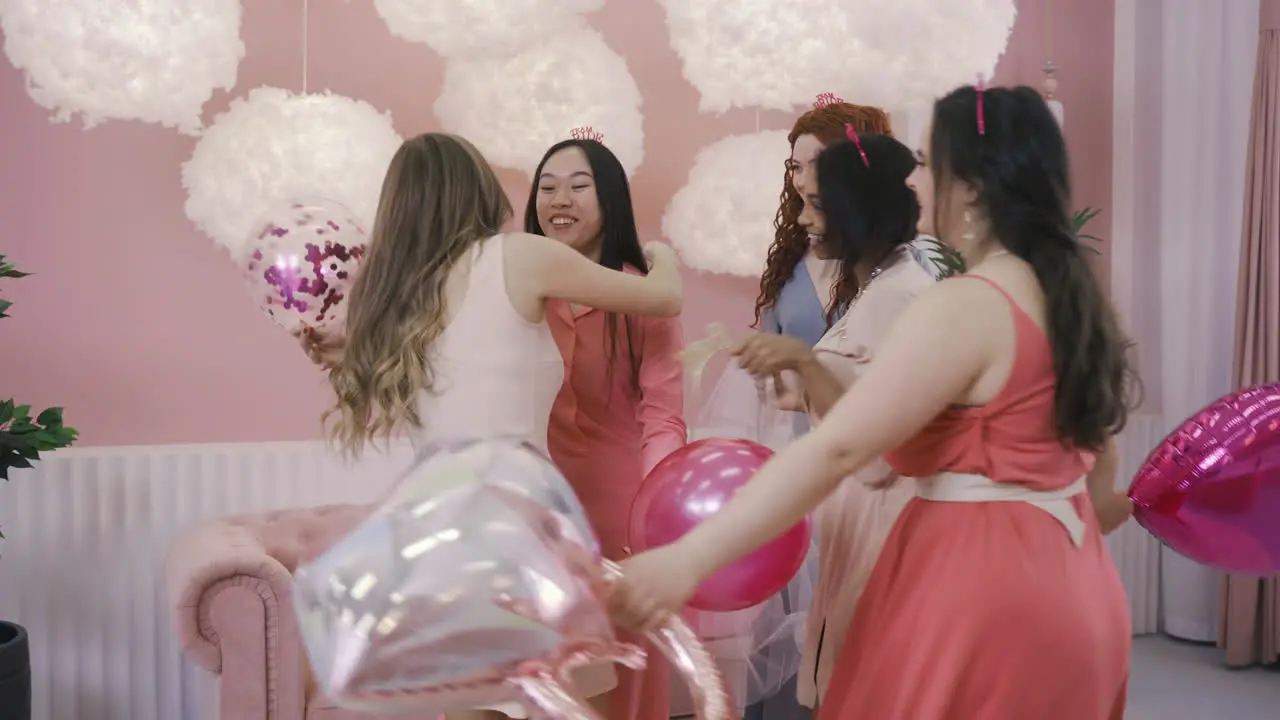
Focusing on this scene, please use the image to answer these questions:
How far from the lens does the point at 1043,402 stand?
129 cm

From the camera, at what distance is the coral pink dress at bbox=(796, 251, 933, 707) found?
1.83 m

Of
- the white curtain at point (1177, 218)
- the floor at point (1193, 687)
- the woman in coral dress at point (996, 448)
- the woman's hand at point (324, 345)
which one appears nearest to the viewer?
the woman in coral dress at point (996, 448)

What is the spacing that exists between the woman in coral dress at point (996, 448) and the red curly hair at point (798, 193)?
1.11 m

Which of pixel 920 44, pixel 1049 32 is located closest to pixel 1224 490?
pixel 920 44

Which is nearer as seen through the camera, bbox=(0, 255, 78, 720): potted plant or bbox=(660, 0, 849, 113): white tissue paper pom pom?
bbox=(0, 255, 78, 720): potted plant

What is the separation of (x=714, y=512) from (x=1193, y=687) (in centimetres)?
312

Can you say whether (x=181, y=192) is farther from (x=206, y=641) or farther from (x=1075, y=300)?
(x=1075, y=300)

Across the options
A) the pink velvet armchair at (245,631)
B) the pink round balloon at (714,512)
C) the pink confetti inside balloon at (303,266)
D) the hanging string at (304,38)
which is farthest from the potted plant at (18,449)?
the pink round balloon at (714,512)

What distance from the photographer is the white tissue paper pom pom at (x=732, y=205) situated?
328 centimetres

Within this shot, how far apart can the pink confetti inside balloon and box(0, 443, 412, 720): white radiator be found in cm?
120

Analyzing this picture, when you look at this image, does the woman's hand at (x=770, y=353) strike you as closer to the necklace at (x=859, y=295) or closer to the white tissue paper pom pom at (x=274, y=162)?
the necklace at (x=859, y=295)

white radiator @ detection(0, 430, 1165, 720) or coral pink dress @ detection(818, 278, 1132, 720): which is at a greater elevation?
coral pink dress @ detection(818, 278, 1132, 720)

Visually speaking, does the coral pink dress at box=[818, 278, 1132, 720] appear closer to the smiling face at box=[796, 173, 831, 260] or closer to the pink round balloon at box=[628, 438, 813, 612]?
the pink round balloon at box=[628, 438, 813, 612]

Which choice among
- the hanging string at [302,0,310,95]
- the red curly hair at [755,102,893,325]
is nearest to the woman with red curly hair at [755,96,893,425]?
the red curly hair at [755,102,893,325]
